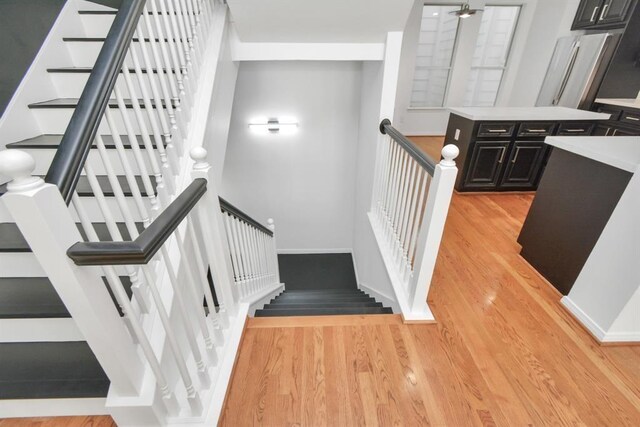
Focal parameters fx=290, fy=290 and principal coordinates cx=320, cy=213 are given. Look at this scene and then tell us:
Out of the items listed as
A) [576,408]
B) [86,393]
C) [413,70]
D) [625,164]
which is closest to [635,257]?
[625,164]

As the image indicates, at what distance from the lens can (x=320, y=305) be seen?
8.77 ft

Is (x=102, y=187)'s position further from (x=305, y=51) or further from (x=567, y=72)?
(x=567, y=72)

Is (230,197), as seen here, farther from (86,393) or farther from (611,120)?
(611,120)

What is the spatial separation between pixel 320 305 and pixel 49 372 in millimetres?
1865

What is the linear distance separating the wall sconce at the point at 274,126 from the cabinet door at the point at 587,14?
4.25 meters

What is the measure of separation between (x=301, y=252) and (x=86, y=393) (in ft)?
12.7

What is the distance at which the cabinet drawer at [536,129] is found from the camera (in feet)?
10.5

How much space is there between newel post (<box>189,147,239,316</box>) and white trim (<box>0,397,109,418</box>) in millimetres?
594

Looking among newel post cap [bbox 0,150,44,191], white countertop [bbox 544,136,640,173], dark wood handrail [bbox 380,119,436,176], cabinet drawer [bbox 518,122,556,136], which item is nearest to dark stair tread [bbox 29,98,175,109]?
newel post cap [bbox 0,150,44,191]

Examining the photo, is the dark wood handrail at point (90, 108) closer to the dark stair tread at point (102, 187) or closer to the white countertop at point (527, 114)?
the dark stair tread at point (102, 187)

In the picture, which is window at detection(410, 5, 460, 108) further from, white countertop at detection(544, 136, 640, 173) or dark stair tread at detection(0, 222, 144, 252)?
dark stair tread at detection(0, 222, 144, 252)

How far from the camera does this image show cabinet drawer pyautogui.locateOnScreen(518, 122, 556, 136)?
126 inches

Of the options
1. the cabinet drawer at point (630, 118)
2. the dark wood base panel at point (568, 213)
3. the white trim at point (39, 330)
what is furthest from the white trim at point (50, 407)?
the cabinet drawer at point (630, 118)

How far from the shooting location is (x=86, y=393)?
44.9 inches
